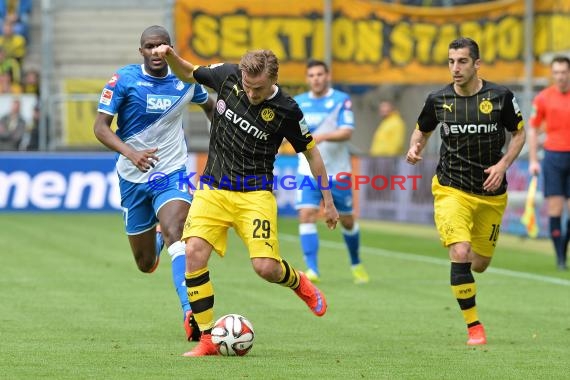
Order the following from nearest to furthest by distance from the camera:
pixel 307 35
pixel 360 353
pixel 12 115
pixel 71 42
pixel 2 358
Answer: pixel 2 358 < pixel 360 353 < pixel 12 115 < pixel 307 35 < pixel 71 42

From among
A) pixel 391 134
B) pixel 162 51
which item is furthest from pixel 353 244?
pixel 391 134

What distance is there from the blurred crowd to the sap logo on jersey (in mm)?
15975

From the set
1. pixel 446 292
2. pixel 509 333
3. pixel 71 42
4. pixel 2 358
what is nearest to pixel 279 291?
pixel 446 292

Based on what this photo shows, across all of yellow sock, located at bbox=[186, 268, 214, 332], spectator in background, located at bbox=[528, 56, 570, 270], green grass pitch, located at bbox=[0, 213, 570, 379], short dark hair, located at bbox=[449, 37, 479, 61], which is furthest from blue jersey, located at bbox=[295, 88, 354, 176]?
yellow sock, located at bbox=[186, 268, 214, 332]

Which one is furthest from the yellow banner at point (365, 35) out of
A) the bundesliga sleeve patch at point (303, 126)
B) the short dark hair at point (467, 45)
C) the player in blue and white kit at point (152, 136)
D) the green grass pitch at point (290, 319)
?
the bundesliga sleeve patch at point (303, 126)

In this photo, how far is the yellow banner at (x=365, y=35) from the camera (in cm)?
2664

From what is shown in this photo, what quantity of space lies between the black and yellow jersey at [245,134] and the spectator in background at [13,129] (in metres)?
17.1

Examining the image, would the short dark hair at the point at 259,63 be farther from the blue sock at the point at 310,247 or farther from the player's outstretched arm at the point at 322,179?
the blue sock at the point at 310,247

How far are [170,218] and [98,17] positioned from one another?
21.3m

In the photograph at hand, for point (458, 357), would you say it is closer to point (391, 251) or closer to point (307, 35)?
point (391, 251)

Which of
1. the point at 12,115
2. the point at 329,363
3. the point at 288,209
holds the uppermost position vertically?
the point at 329,363

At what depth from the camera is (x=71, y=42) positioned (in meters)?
29.7

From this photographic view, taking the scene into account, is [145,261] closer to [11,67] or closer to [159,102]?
[159,102]

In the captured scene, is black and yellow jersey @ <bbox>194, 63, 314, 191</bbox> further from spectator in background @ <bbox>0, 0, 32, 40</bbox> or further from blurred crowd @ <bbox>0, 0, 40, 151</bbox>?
spectator in background @ <bbox>0, 0, 32, 40</bbox>
